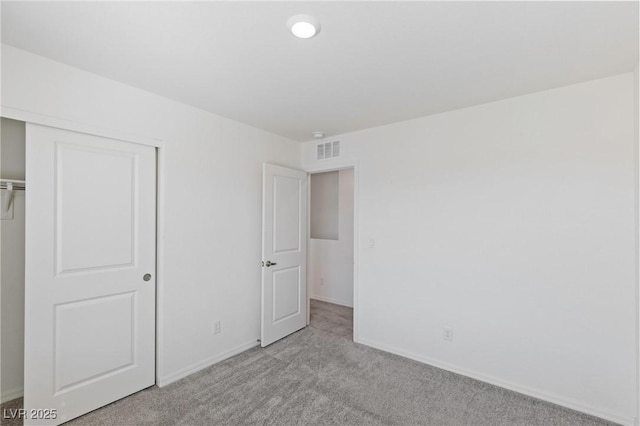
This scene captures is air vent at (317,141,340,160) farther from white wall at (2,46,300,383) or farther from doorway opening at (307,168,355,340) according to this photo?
doorway opening at (307,168,355,340)

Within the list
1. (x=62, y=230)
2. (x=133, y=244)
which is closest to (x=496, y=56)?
(x=133, y=244)

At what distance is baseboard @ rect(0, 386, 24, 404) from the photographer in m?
2.17

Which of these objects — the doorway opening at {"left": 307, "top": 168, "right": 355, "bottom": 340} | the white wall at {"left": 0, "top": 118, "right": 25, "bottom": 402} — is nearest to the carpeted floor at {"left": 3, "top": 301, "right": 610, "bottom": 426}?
the white wall at {"left": 0, "top": 118, "right": 25, "bottom": 402}

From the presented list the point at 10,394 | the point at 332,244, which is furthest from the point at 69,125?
the point at 332,244

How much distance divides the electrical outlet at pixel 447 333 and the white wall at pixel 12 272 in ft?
11.5

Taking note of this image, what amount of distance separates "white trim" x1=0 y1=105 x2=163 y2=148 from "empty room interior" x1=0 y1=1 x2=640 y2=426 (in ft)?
0.05

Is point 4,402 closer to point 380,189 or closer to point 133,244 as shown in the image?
point 133,244

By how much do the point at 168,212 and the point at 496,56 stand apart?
2680 mm

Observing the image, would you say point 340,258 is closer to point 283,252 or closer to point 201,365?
point 283,252

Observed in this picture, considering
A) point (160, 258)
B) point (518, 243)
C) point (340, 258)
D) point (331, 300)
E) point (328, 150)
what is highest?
point (328, 150)

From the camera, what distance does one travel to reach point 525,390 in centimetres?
239

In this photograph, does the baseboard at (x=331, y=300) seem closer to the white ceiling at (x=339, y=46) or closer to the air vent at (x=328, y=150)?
the air vent at (x=328, y=150)

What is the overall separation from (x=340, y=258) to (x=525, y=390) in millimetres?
2970

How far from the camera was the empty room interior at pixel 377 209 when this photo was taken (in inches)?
66.3
